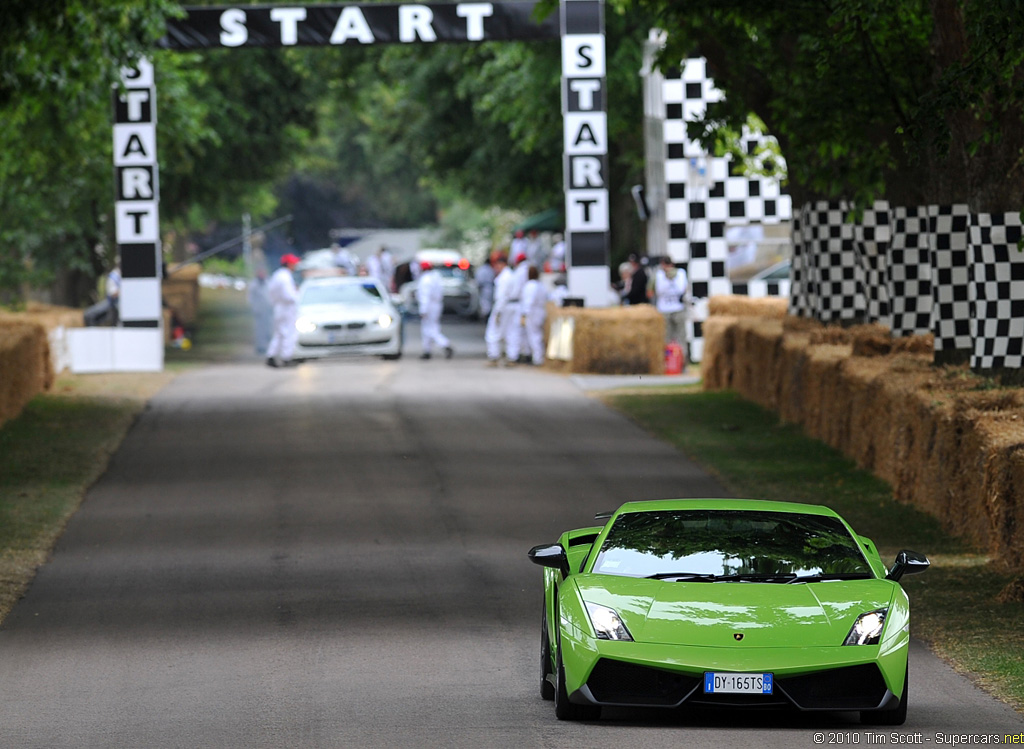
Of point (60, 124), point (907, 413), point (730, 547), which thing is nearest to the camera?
point (730, 547)

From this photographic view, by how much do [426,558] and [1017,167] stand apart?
6.54m

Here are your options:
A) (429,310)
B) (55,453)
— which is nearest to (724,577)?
(55,453)

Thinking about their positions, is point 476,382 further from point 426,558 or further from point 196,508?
point 426,558

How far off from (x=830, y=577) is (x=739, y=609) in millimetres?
602

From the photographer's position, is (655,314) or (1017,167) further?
(655,314)

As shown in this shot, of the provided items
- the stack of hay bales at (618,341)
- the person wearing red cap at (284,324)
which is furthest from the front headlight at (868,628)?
the person wearing red cap at (284,324)

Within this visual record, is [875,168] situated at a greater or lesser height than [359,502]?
greater

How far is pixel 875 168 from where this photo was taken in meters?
18.9

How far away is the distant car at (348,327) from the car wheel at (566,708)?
24135 millimetres

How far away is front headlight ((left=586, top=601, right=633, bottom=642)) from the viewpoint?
750cm

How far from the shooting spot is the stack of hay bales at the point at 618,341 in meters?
28.8

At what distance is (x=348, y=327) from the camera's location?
104ft

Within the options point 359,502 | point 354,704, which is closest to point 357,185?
point 359,502

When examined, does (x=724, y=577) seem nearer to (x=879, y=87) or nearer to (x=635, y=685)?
(x=635, y=685)
